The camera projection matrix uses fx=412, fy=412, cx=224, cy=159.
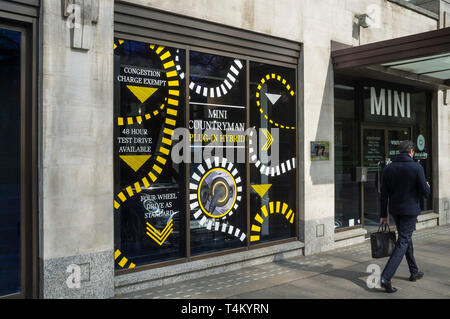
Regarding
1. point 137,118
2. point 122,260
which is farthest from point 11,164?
point 122,260

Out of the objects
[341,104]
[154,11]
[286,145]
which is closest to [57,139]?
[154,11]

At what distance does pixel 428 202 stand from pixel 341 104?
4.17 metres

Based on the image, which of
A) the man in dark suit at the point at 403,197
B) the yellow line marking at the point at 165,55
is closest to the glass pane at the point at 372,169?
the man in dark suit at the point at 403,197

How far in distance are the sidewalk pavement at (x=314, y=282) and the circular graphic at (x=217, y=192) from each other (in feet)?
3.17

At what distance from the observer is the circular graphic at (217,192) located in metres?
6.19

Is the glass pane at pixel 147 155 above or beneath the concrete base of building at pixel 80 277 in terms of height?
above

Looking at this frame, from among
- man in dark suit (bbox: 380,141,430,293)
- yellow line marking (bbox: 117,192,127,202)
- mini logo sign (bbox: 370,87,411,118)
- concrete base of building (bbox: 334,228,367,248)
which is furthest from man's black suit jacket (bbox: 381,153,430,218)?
mini logo sign (bbox: 370,87,411,118)

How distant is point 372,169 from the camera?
8.94m

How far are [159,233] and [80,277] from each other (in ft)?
4.23

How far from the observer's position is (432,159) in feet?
34.6

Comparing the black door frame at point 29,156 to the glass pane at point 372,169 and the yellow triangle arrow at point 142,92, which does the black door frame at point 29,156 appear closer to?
the yellow triangle arrow at point 142,92

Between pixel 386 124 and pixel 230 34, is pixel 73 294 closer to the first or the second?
pixel 230 34

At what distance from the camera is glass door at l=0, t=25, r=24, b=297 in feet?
14.9

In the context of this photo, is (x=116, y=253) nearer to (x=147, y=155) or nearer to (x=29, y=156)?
(x=147, y=155)
